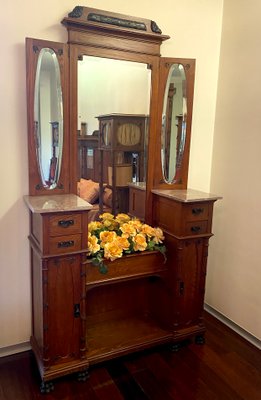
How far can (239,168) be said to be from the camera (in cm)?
242

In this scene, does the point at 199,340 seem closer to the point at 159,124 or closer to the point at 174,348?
the point at 174,348

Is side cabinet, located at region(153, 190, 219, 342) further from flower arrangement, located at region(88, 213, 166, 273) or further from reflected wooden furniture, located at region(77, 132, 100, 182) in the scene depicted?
reflected wooden furniture, located at region(77, 132, 100, 182)

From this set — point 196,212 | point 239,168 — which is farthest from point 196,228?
point 239,168

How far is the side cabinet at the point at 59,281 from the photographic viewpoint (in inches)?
68.8

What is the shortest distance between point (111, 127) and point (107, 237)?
0.75 m

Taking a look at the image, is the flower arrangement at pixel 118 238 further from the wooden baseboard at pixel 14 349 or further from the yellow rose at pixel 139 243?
the wooden baseboard at pixel 14 349

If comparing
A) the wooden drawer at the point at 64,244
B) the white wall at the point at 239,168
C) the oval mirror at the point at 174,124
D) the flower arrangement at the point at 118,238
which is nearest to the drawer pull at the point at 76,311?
the flower arrangement at the point at 118,238

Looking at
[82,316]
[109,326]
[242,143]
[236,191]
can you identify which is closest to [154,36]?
[242,143]

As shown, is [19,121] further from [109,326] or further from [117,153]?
[109,326]

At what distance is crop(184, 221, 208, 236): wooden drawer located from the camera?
2.13 metres

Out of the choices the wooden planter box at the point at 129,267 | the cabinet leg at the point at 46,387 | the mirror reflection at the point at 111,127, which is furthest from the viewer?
the mirror reflection at the point at 111,127

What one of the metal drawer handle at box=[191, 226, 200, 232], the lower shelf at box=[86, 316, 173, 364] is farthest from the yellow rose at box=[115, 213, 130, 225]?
the lower shelf at box=[86, 316, 173, 364]

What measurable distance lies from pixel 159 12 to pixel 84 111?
2.88 ft

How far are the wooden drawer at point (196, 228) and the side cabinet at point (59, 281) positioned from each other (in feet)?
2.26
